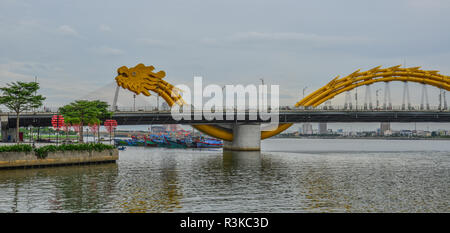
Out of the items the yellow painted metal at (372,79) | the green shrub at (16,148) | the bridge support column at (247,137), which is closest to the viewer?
the green shrub at (16,148)

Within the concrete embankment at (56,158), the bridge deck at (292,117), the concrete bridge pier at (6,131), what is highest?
the bridge deck at (292,117)

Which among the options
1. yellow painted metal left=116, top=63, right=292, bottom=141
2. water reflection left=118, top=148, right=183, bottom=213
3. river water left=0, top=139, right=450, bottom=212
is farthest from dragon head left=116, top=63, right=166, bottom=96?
water reflection left=118, top=148, right=183, bottom=213

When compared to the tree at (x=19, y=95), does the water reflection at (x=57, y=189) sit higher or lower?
lower

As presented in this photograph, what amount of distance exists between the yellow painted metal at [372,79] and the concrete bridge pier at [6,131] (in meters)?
68.6

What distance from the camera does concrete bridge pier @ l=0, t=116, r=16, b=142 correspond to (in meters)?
81.1

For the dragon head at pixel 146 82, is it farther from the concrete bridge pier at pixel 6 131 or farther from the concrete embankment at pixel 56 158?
the concrete embankment at pixel 56 158

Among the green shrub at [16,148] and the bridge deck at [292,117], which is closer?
the green shrub at [16,148]

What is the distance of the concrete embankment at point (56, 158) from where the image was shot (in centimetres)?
4631

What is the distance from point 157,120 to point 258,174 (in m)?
50.6

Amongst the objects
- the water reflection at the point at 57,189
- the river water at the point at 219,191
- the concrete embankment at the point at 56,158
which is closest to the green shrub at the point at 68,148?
the concrete embankment at the point at 56,158

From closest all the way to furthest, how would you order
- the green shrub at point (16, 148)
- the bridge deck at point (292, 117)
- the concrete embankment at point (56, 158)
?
the concrete embankment at point (56, 158), the green shrub at point (16, 148), the bridge deck at point (292, 117)

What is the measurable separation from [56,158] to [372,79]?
89.1 meters

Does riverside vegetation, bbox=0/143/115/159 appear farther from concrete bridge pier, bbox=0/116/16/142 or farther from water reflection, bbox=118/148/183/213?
concrete bridge pier, bbox=0/116/16/142
